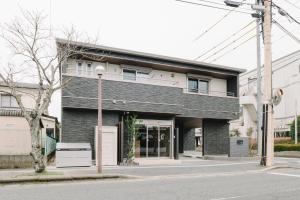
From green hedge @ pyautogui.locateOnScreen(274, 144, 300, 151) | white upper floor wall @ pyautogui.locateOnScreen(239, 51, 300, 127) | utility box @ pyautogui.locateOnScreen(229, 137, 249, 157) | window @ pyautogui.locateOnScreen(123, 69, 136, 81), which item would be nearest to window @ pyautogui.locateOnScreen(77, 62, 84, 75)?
window @ pyautogui.locateOnScreen(123, 69, 136, 81)

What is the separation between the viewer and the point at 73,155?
19.5m

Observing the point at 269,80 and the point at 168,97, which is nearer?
the point at 269,80

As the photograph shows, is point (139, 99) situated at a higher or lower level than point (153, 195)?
higher

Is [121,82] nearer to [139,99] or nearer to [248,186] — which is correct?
[139,99]

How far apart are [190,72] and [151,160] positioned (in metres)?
7.85

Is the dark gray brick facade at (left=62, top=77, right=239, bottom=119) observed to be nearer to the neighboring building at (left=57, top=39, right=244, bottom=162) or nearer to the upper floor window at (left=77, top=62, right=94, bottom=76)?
the neighboring building at (left=57, top=39, right=244, bottom=162)

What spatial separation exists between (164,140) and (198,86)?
6.11m

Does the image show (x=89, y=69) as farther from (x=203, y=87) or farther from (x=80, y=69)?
(x=203, y=87)

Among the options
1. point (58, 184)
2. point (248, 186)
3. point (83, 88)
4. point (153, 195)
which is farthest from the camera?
point (83, 88)

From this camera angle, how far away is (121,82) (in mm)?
22156

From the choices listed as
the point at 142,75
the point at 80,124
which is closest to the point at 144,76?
the point at 142,75

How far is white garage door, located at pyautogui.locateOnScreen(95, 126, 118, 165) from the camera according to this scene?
810 inches

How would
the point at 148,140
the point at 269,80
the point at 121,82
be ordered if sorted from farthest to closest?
1. the point at 148,140
2. the point at 121,82
3. the point at 269,80

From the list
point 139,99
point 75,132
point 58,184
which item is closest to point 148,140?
point 139,99
